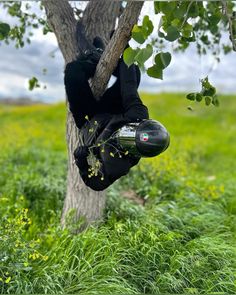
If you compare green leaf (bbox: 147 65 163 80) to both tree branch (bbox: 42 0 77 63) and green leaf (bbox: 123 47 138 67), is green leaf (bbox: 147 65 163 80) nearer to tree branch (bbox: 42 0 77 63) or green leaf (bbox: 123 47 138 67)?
green leaf (bbox: 123 47 138 67)

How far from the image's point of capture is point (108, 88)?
10.5 feet

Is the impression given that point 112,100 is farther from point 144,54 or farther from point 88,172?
point 144,54

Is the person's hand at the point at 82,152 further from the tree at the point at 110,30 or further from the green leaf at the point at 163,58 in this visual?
the green leaf at the point at 163,58

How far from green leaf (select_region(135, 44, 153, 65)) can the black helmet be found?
78 cm

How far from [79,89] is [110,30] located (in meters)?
1.13

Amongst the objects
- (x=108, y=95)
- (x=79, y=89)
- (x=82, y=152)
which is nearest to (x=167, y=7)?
(x=79, y=89)

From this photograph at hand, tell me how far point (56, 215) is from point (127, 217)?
66cm

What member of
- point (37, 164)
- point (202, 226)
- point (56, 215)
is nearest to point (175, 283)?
point (202, 226)

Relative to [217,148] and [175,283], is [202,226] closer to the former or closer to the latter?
[175,283]

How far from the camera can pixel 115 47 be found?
2.94 meters

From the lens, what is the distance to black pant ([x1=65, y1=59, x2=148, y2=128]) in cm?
292

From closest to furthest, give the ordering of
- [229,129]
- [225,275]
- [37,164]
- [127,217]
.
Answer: [225,275]
[127,217]
[37,164]
[229,129]

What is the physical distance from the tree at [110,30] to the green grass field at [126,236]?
336 mm

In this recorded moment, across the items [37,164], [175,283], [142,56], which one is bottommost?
[175,283]
